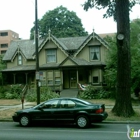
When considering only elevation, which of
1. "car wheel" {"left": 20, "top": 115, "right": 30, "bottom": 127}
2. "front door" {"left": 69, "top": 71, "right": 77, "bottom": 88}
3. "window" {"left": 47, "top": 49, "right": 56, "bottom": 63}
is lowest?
"car wheel" {"left": 20, "top": 115, "right": 30, "bottom": 127}

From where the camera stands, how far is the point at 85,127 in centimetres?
1245

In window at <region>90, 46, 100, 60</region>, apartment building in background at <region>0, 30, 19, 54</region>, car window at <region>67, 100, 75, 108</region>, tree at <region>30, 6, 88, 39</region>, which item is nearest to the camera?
car window at <region>67, 100, 75, 108</region>

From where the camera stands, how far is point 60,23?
6400cm

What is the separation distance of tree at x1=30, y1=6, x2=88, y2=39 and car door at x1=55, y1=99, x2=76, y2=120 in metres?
49.6

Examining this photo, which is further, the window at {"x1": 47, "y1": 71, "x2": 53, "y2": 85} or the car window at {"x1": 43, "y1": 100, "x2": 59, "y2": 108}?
the window at {"x1": 47, "y1": 71, "x2": 53, "y2": 85}

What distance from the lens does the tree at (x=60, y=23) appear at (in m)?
63.0

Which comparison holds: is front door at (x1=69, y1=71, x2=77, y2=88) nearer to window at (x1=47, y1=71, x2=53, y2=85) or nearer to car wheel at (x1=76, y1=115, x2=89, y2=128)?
window at (x1=47, y1=71, x2=53, y2=85)

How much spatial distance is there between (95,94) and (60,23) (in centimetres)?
3884

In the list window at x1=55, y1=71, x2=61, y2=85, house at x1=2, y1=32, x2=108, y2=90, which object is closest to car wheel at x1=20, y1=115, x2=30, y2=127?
house at x1=2, y1=32, x2=108, y2=90

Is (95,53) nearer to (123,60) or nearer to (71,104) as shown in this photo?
(123,60)

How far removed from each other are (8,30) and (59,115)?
289 feet

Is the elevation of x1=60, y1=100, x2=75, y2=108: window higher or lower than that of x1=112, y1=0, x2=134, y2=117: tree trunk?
lower

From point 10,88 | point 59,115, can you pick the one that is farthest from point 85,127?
point 10,88

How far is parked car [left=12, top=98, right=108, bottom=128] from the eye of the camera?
12.4 metres
